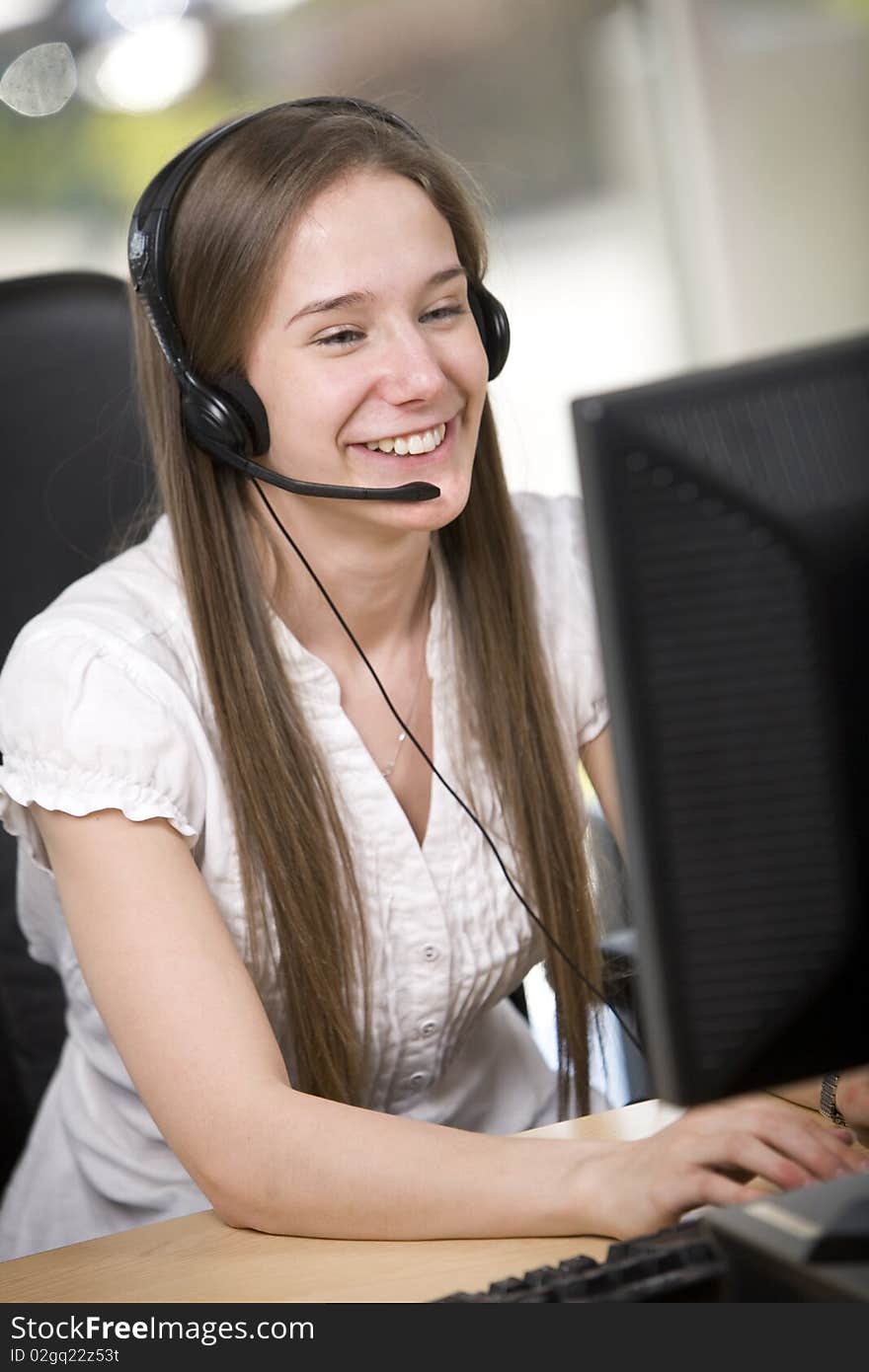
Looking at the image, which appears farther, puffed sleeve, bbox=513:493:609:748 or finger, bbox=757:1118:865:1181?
puffed sleeve, bbox=513:493:609:748

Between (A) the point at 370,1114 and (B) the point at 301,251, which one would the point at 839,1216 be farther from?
(B) the point at 301,251

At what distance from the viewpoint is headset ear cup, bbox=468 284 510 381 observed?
4.13 ft

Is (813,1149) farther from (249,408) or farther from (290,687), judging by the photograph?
(249,408)

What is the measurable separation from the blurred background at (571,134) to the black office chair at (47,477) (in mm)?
2114

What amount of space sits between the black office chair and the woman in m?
0.06

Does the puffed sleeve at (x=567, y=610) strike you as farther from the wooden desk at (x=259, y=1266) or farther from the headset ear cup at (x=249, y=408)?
the wooden desk at (x=259, y=1266)

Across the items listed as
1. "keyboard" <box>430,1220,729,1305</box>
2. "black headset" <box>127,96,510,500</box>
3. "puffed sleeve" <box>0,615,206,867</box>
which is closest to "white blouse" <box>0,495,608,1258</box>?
"puffed sleeve" <box>0,615,206,867</box>

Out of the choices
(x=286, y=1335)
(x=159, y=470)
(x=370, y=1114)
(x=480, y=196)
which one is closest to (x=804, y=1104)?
(x=370, y=1114)

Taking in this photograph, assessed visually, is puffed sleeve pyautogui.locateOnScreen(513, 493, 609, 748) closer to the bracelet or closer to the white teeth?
the white teeth

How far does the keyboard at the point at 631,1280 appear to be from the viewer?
623 mm

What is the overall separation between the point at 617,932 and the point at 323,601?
15.4 inches

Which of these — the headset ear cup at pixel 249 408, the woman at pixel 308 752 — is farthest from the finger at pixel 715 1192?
the headset ear cup at pixel 249 408

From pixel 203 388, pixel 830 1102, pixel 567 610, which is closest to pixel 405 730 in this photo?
pixel 567 610

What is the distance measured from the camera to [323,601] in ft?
4.12
